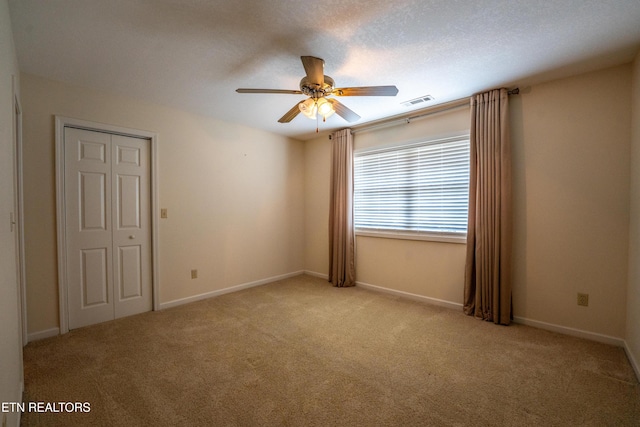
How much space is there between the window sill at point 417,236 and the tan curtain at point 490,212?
7.7 inches

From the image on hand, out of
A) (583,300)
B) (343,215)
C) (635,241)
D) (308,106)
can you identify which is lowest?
(583,300)

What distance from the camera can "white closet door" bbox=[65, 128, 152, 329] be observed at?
276cm

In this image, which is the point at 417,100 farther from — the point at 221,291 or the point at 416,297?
the point at 221,291

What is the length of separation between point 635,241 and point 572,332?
1.02 metres

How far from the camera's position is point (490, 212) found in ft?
Answer: 9.50

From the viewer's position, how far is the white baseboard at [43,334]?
247 centimetres

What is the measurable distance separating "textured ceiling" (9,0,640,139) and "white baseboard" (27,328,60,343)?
2.44m

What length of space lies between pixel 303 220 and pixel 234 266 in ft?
5.15

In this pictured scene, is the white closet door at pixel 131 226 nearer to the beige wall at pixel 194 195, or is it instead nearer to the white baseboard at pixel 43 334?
the beige wall at pixel 194 195

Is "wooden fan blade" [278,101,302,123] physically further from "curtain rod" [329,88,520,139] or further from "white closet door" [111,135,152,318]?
"white closet door" [111,135,152,318]

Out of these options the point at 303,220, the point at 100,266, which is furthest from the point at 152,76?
the point at 303,220

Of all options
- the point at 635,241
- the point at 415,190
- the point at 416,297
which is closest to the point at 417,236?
the point at 415,190

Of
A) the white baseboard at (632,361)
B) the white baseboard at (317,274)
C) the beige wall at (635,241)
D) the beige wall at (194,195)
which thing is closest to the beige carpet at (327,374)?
the white baseboard at (632,361)

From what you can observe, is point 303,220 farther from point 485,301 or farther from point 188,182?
point 485,301
